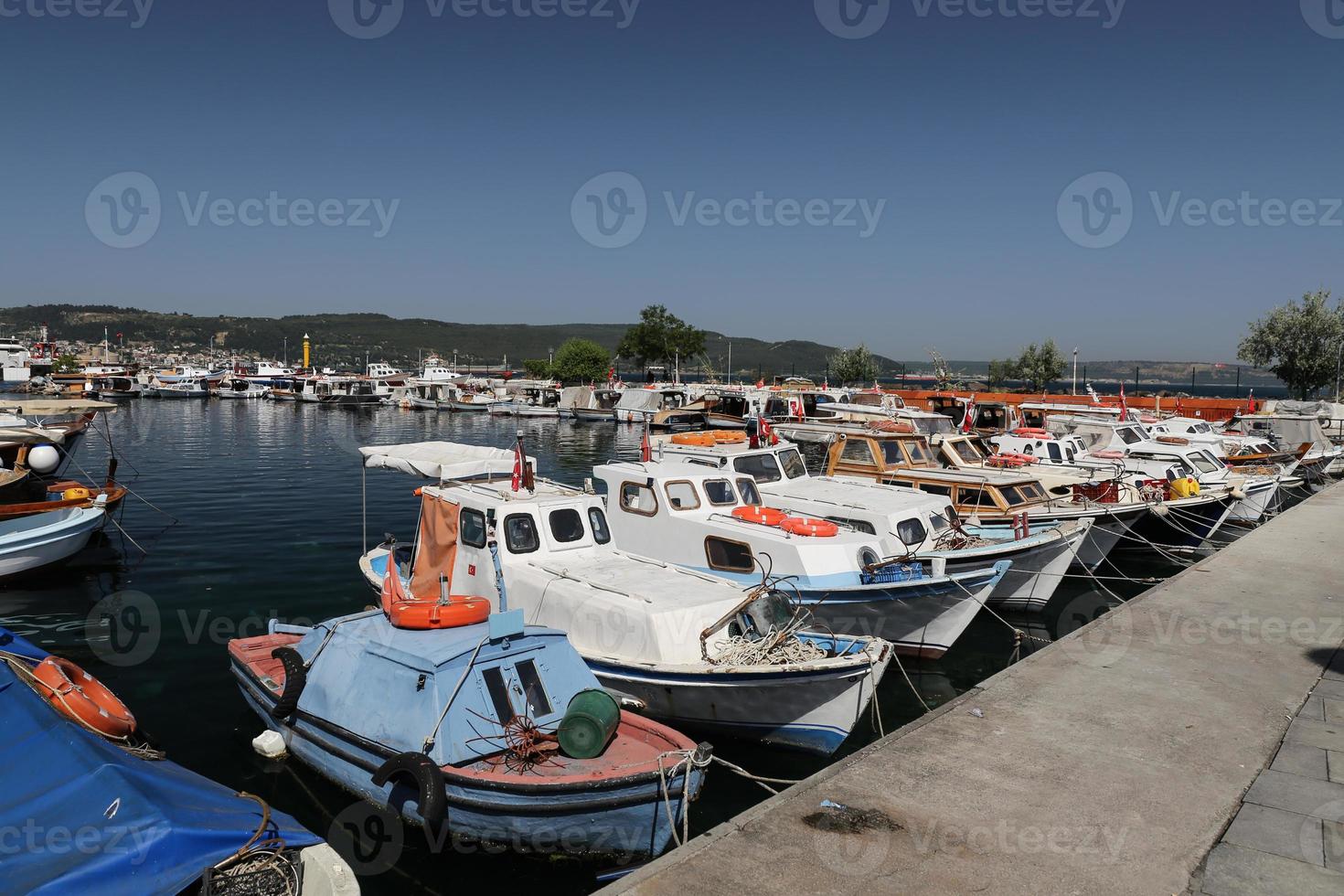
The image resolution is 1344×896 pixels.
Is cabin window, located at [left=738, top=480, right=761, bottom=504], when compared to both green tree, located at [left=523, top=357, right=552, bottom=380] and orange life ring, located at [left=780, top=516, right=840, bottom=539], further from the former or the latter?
green tree, located at [left=523, top=357, right=552, bottom=380]

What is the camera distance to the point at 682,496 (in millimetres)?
15938

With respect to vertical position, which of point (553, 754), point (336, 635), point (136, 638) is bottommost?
point (136, 638)

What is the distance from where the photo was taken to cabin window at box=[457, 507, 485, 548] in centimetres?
1288

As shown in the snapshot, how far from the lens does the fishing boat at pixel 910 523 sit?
16.2 m

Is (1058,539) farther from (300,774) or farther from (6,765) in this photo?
(6,765)

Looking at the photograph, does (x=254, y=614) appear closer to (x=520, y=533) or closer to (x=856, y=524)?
(x=520, y=533)

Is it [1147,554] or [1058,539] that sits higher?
[1058,539]

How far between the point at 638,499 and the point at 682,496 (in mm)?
892

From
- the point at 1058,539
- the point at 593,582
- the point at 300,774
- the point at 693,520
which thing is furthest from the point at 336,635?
the point at 1058,539

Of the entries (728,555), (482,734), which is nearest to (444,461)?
(728,555)

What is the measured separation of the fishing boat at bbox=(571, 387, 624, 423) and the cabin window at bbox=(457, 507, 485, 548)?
205ft

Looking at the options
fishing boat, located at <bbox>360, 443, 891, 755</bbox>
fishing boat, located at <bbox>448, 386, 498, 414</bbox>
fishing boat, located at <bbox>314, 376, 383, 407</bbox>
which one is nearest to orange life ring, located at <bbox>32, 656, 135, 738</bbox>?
fishing boat, located at <bbox>360, 443, 891, 755</bbox>

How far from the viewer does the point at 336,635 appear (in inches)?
412

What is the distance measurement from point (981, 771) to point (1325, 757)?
3.64 m
